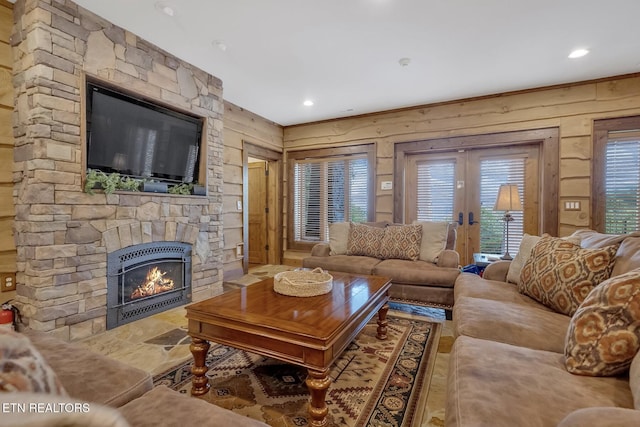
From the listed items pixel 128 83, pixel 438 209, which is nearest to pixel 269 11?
pixel 128 83

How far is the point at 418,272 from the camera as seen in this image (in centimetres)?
283

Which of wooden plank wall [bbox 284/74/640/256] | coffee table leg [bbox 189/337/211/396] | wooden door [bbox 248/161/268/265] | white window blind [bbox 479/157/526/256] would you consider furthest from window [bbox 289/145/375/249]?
coffee table leg [bbox 189/337/211/396]

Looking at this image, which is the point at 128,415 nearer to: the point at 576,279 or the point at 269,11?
the point at 576,279

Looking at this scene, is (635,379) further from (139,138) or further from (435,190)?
(435,190)

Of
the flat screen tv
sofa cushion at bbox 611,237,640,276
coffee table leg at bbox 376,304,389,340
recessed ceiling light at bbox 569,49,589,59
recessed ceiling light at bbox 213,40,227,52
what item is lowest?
coffee table leg at bbox 376,304,389,340

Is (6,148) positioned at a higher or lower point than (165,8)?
lower

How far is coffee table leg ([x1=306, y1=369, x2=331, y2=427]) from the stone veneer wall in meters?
2.14

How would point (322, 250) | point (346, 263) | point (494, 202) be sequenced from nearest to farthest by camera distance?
point (346, 263)
point (322, 250)
point (494, 202)

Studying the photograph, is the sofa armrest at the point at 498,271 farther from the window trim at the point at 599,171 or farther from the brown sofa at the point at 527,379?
the window trim at the point at 599,171

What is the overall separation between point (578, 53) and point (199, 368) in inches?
168

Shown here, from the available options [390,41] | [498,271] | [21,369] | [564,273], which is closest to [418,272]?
[498,271]

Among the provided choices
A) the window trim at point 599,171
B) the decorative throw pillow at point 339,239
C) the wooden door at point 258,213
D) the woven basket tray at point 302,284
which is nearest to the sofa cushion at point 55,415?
the woven basket tray at point 302,284

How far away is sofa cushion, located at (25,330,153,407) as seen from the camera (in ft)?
3.03

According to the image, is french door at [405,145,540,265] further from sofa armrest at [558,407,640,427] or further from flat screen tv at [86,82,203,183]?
sofa armrest at [558,407,640,427]
